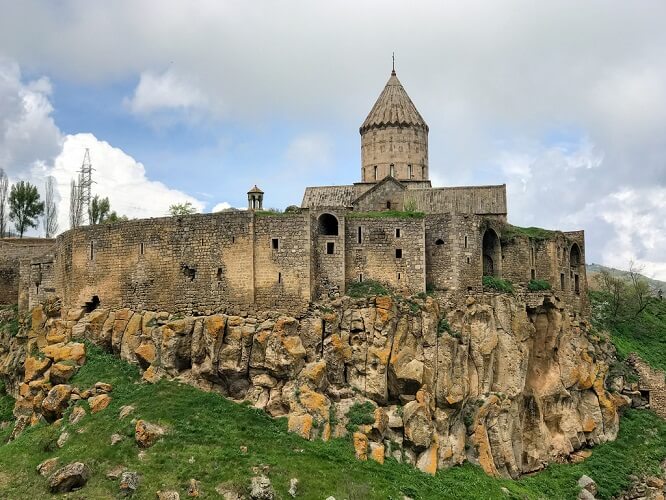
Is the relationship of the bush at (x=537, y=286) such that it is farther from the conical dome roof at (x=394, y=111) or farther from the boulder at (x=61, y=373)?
the boulder at (x=61, y=373)

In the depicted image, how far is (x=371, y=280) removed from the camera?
110 feet

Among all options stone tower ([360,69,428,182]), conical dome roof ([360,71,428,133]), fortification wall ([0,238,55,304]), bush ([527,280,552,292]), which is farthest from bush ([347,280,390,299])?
fortification wall ([0,238,55,304])

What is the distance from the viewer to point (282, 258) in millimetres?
32344

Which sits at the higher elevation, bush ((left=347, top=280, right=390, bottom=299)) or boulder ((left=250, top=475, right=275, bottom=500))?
bush ((left=347, top=280, right=390, bottom=299))

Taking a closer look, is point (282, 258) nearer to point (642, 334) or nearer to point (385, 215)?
point (385, 215)

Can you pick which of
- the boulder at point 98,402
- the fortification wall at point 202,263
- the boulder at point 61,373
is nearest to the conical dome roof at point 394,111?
the fortification wall at point 202,263

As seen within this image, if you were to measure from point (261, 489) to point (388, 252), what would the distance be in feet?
44.5

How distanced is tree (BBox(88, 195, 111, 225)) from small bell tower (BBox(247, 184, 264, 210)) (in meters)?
24.4

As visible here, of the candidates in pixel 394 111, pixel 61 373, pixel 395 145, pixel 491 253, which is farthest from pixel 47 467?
pixel 394 111

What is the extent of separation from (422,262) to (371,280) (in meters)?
2.53

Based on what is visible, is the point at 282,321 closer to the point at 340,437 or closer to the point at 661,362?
the point at 340,437

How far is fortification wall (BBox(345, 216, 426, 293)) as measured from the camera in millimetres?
33688

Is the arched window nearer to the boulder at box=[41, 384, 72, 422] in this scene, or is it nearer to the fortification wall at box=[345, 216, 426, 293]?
the fortification wall at box=[345, 216, 426, 293]

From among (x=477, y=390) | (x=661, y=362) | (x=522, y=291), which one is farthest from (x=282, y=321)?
(x=661, y=362)
